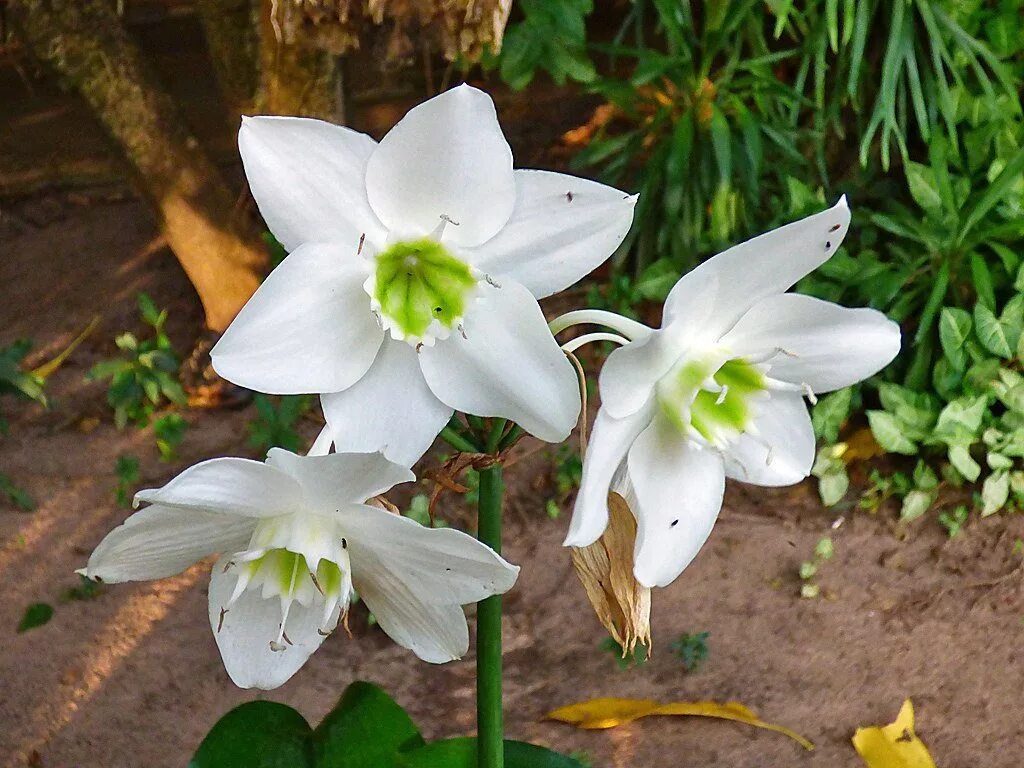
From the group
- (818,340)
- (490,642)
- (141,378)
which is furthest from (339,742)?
(141,378)

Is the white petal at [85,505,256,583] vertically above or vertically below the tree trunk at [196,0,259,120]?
above

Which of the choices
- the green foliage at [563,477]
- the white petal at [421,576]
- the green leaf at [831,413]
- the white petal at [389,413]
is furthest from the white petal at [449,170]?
the green leaf at [831,413]

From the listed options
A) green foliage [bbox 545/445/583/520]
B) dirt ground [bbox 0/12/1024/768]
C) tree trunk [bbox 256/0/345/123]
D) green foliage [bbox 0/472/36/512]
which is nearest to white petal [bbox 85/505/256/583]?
dirt ground [bbox 0/12/1024/768]

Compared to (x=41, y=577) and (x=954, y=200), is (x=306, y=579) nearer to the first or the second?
(x=41, y=577)

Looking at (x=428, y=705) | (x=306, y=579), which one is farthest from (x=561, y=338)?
(x=306, y=579)

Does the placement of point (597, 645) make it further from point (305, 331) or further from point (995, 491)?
point (305, 331)

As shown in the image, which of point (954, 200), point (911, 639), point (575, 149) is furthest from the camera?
point (575, 149)

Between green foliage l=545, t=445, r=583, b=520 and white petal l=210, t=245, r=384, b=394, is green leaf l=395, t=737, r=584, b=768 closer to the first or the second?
white petal l=210, t=245, r=384, b=394
